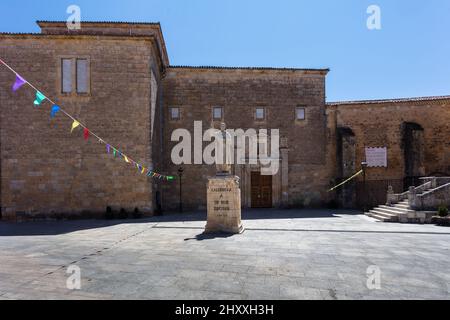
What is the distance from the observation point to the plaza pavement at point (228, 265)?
409 centimetres

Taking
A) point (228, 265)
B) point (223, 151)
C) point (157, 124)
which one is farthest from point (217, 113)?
point (228, 265)

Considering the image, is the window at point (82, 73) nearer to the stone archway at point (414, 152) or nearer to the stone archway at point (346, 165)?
the stone archway at point (346, 165)

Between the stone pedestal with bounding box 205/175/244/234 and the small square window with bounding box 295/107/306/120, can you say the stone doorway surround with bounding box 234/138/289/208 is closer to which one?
the small square window with bounding box 295/107/306/120

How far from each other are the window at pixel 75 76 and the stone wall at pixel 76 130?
239 mm

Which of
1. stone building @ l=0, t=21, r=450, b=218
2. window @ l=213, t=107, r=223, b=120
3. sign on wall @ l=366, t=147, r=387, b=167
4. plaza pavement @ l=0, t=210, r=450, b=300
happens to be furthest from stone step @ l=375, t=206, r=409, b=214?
window @ l=213, t=107, r=223, b=120

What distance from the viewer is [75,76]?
1445 centimetres

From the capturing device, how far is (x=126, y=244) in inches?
303

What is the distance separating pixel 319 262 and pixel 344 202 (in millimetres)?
13738

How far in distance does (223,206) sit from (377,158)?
14547 millimetres

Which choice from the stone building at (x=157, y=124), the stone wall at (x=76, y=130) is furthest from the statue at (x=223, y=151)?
the stone wall at (x=76, y=130)

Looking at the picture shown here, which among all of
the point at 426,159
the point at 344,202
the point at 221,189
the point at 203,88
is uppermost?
the point at 203,88

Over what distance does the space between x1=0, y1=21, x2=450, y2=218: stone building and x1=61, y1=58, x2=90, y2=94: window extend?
2.0 inches

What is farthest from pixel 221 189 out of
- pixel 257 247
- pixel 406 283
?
pixel 406 283
